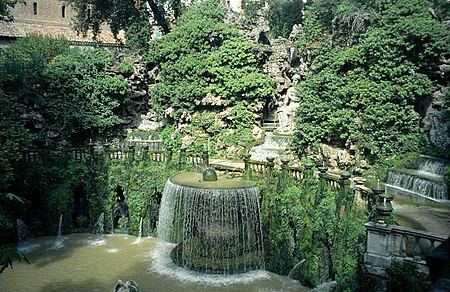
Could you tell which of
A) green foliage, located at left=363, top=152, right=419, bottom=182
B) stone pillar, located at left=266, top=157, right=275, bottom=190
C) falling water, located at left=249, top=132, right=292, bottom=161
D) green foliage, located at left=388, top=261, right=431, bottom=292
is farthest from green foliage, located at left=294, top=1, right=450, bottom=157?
green foliage, located at left=388, top=261, right=431, bottom=292

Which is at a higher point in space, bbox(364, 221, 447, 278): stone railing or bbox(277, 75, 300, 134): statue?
bbox(277, 75, 300, 134): statue

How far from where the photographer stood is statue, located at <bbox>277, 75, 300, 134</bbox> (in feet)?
90.1

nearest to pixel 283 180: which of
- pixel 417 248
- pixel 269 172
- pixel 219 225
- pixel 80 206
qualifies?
pixel 269 172

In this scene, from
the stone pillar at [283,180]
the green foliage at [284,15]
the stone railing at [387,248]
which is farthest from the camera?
the green foliage at [284,15]

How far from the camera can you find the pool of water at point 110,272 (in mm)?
13203

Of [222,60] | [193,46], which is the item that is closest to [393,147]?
[222,60]

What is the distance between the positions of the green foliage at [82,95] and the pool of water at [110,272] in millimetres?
9434

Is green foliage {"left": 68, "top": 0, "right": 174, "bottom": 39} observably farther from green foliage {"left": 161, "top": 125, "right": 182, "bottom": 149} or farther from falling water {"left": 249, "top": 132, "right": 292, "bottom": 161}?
falling water {"left": 249, "top": 132, "right": 292, "bottom": 161}

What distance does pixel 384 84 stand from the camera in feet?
66.5

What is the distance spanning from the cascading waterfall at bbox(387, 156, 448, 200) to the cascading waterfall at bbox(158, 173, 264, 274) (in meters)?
7.24

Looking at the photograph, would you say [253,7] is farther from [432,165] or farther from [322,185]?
[322,185]

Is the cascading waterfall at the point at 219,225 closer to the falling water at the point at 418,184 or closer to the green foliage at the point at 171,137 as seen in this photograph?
the falling water at the point at 418,184

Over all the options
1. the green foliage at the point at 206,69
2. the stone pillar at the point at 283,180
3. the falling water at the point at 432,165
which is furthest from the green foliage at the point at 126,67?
the falling water at the point at 432,165

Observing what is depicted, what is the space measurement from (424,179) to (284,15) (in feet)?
77.7
